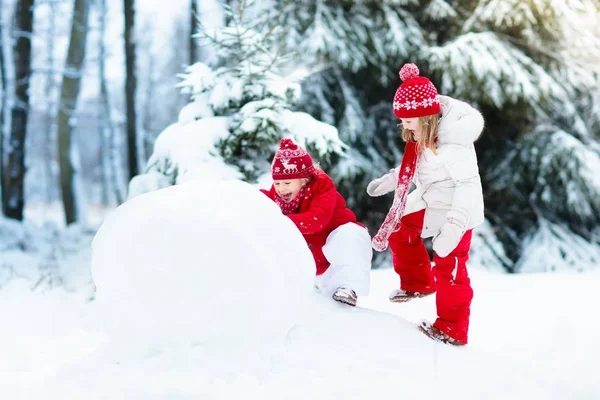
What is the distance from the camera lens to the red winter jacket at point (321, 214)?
323cm

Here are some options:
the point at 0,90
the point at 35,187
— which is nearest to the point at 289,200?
the point at 0,90

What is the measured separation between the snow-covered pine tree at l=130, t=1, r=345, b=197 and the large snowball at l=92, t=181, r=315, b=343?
2.12 m

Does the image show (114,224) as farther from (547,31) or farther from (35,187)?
(35,187)

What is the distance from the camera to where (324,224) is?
329 centimetres

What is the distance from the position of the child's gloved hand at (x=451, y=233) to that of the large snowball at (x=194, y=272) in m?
0.96

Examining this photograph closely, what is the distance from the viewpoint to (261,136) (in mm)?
4613

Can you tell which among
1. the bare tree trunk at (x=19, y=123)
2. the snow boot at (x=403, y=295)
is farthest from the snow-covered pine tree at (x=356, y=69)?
the bare tree trunk at (x=19, y=123)

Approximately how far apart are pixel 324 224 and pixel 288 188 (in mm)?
371

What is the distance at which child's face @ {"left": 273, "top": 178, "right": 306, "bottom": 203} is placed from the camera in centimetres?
347

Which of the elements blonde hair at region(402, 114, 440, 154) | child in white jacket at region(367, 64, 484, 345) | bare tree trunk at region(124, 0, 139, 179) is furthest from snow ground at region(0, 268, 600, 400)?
bare tree trunk at region(124, 0, 139, 179)

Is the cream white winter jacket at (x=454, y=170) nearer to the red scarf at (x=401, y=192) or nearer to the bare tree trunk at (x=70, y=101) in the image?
the red scarf at (x=401, y=192)

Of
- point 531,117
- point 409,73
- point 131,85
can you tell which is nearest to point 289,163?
point 409,73

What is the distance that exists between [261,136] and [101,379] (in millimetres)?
2749

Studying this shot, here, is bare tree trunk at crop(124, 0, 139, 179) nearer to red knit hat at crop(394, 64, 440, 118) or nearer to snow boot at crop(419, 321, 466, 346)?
red knit hat at crop(394, 64, 440, 118)
